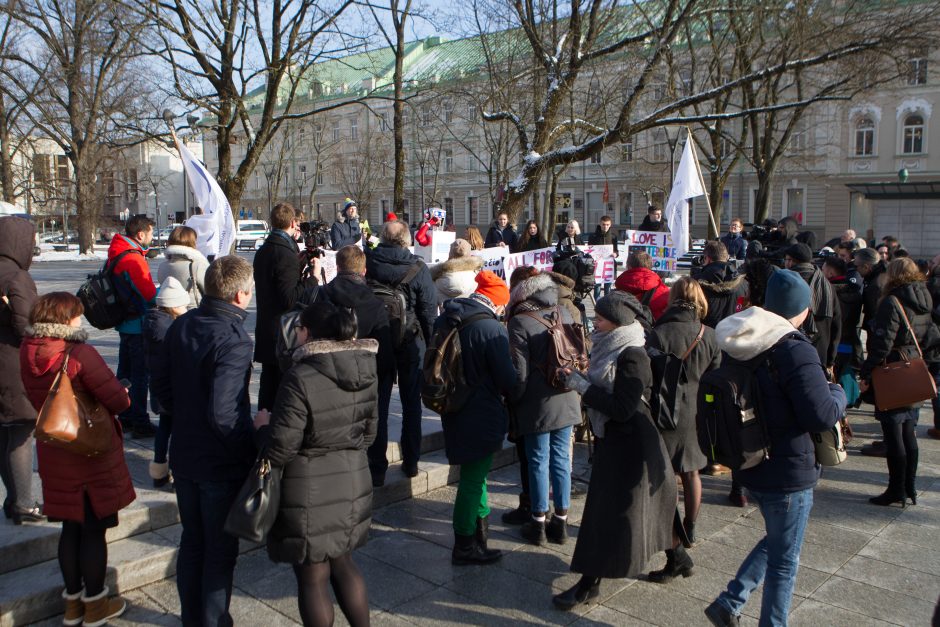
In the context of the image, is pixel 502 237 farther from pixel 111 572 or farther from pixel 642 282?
pixel 111 572

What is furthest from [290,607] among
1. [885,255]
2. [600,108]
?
[600,108]

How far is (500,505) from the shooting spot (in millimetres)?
5641

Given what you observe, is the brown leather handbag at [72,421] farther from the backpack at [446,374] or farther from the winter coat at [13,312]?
the backpack at [446,374]

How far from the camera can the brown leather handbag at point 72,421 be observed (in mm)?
3414

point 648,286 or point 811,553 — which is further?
point 648,286

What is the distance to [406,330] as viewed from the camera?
5395 mm

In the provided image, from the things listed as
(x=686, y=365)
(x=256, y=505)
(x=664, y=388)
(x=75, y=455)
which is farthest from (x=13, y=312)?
(x=686, y=365)

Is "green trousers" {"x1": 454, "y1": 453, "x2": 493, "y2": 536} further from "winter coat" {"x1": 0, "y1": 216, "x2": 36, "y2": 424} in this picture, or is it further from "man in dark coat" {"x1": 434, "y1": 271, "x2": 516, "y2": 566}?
"winter coat" {"x1": 0, "y1": 216, "x2": 36, "y2": 424}

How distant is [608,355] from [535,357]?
766mm

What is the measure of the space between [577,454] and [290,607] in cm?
341

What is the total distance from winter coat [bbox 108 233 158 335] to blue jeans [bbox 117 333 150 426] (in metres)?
0.27

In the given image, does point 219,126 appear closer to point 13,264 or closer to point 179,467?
point 13,264

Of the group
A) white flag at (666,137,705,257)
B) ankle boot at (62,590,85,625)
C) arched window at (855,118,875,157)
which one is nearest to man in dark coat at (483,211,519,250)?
white flag at (666,137,705,257)

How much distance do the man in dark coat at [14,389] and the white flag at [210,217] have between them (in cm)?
265
